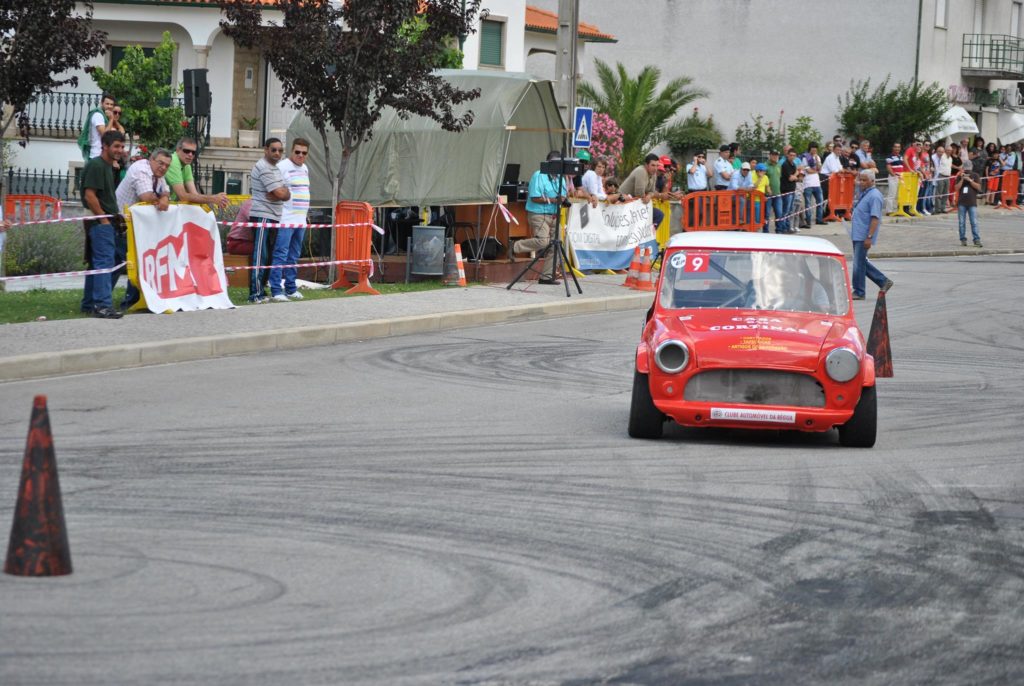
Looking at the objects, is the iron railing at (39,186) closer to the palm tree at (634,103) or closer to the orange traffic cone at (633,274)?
the orange traffic cone at (633,274)

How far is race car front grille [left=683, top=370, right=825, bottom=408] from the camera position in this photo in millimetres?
A: 10219

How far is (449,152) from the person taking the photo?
24.0 metres

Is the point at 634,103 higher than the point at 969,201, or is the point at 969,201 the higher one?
the point at 634,103

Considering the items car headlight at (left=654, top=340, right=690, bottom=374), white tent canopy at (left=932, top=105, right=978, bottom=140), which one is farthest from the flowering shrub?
car headlight at (left=654, top=340, right=690, bottom=374)

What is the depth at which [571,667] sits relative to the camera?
17.8 ft

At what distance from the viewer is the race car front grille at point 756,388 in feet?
33.5

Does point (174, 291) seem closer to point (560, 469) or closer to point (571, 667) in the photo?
point (560, 469)

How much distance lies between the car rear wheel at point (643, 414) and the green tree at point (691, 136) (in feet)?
130

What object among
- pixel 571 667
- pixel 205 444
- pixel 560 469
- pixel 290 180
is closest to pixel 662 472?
pixel 560 469

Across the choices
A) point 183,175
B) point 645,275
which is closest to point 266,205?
point 183,175

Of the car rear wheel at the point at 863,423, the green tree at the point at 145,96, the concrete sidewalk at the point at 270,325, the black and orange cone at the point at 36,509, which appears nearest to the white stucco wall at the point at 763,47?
the green tree at the point at 145,96

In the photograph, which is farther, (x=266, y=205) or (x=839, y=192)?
(x=839, y=192)

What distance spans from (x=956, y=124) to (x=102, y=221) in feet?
131

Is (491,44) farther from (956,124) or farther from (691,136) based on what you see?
(956,124)
